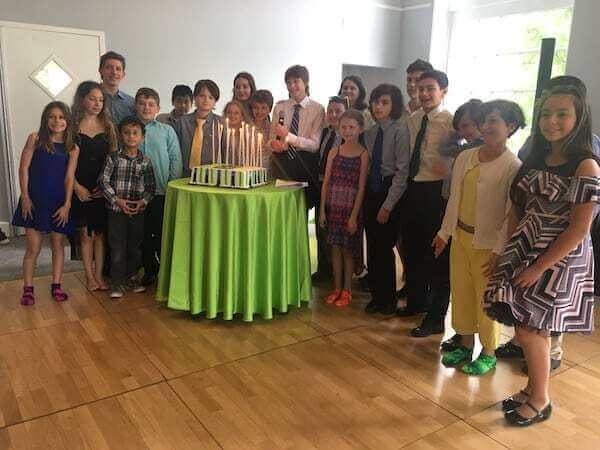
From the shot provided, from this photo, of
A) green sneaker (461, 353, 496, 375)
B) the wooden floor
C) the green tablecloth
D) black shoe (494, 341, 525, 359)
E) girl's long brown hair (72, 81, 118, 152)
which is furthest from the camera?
girl's long brown hair (72, 81, 118, 152)

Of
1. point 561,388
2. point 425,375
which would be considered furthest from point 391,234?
point 561,388

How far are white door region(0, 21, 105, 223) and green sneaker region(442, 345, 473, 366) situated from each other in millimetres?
4486

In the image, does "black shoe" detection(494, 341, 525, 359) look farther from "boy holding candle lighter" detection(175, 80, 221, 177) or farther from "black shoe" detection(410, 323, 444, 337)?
"boy holding candle lighter" detection(175, 80, 221, 177)

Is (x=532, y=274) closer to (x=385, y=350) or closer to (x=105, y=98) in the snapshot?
(x=385, y=350)

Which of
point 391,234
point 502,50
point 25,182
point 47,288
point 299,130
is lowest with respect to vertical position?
point 47,288

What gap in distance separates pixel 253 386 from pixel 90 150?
196 cm

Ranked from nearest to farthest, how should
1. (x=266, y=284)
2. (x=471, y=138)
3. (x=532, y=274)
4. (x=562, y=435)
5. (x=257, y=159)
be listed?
(x=532, y=274) < (x=562, y=435) < (x=471, y=138) < (x=266, y=284) < (x=257, y=159)

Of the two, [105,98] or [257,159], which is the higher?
[105,98]

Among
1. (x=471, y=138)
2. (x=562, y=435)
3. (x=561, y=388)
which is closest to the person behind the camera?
(x=562, y=435)

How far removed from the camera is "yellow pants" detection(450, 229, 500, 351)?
8.16ft

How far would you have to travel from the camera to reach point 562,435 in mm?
2131

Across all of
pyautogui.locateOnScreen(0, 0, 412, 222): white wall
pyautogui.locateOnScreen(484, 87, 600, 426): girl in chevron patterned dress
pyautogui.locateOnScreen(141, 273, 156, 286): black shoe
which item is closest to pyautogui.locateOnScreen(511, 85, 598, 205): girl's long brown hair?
pyautogui.locateOnScreen(484, 87, 600, 426): girl in chevron patterned dress

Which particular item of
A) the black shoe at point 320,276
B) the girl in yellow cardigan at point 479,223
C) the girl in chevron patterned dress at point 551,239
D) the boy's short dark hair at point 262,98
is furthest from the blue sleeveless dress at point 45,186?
the girl in chevron patterned dress at point 551,239

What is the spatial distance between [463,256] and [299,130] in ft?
5.35
